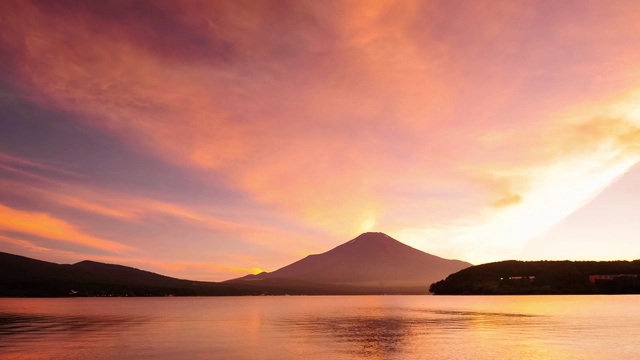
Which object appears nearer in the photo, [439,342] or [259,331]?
[439,342]

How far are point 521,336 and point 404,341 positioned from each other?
18.1 metres

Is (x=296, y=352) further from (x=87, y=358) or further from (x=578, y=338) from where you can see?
(x=578, y=338)

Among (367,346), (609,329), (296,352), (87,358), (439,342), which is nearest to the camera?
(87,358)

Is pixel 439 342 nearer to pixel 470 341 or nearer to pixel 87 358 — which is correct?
pixel 470 341

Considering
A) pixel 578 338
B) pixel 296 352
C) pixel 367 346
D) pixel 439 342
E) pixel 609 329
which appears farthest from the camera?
pixel 609 329

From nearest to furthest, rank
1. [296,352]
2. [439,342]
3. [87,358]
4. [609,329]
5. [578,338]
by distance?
[87,358] < [296,352] < [439,342] < [578,338] < [609,329]

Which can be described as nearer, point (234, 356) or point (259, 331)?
point (234, 356)

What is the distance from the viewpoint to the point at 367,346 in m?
57.5

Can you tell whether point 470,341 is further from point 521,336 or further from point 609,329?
point 609,329

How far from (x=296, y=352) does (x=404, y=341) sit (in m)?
16.9

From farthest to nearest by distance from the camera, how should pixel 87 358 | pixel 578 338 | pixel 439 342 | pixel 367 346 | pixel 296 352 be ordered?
pixel 578 338
pixel 439 342
pixel 367 346
pixel 296 352
pixel 87 358

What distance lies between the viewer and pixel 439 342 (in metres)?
61.4

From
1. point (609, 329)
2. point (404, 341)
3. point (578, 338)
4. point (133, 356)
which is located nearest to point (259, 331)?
point (404, 341)

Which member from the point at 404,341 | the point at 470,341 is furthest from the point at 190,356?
the point at 470,341
